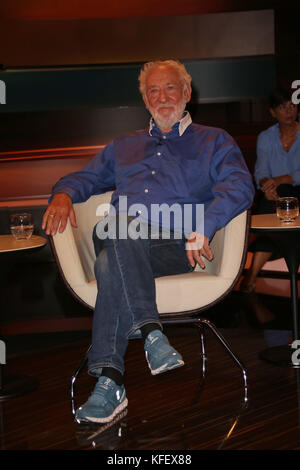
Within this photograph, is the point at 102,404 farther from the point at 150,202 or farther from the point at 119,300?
the point at 150,202

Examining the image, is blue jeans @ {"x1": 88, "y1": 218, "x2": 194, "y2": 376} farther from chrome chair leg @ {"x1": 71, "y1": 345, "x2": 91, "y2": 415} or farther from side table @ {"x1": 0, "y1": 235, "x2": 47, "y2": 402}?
side table @ {"x1": 0, "y1": 235, "x2": 47, "y2": 402}

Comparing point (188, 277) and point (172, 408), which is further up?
point (188, 277)

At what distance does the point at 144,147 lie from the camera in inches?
109

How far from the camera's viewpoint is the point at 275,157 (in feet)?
14.6

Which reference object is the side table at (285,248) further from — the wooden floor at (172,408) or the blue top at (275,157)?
the blue top at (275,157)

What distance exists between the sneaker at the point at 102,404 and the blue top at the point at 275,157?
249cm

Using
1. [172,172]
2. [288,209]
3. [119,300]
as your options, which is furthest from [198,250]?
[288,209]

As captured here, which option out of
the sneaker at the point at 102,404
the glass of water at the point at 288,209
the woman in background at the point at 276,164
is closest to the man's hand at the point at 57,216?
the sneaker at the point at 102,404

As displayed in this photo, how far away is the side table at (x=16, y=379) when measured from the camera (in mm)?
2426

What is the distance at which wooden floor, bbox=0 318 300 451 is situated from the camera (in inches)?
81.4

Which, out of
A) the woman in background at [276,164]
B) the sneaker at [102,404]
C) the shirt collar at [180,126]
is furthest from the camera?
the woman in background at [276,164]

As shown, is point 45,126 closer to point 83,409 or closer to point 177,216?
point 177,216

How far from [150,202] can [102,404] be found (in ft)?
2.76

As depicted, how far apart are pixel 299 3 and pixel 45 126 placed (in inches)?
114
